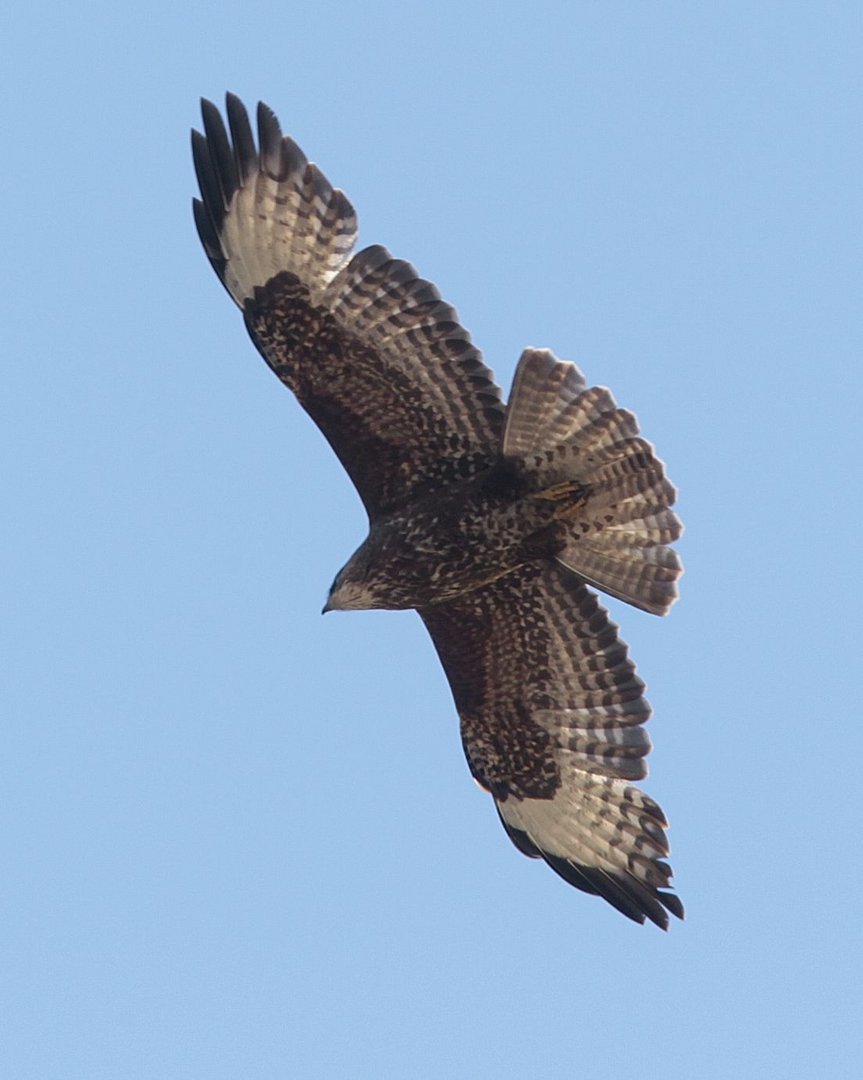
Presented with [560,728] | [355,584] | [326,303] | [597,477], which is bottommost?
[560,728]

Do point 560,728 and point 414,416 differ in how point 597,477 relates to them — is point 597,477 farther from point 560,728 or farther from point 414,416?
point 560,728

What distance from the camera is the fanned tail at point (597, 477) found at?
11602mm

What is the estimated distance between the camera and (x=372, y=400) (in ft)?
39.4

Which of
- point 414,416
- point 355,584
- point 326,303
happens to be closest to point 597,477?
point 414,416

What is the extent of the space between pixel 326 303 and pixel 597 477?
1.68m

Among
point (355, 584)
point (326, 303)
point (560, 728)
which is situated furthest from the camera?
point (560, 728)

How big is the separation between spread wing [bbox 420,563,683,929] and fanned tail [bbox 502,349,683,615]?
459 millimetres

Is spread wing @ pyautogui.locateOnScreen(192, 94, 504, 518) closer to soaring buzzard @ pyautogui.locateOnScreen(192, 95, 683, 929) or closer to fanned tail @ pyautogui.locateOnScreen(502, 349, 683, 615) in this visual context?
soaring buzzard @ pyautogui.locateOnScreen(192, 95, 683, 929)

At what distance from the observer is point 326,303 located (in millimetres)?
11922

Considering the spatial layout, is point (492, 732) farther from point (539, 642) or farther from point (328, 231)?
point (328, 231)

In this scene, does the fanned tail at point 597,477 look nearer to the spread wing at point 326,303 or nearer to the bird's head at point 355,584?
the spread wing at point 326,303

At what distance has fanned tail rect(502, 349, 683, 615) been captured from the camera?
11602 mm

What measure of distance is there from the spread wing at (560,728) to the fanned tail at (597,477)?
0.46 meters

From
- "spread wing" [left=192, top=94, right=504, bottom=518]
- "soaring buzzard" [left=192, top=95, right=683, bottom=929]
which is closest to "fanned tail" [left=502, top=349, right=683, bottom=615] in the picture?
"soaring buzzard" [left=192, top=95, right=683, bottom=929]
